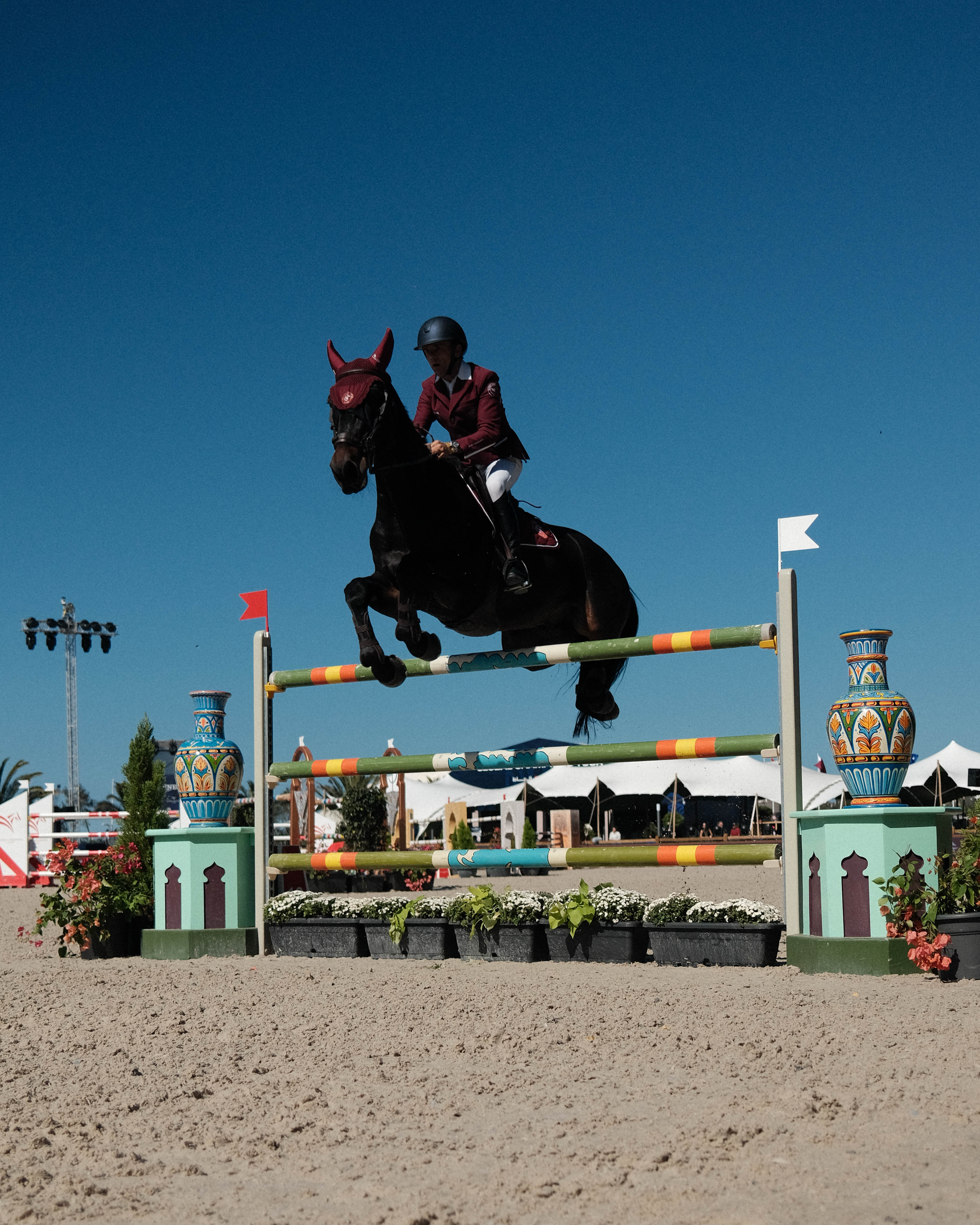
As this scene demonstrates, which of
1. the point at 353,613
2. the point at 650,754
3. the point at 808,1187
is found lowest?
the point at 808,1187

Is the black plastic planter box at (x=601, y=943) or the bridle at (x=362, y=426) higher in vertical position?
the bridle at (x=362, y=426)

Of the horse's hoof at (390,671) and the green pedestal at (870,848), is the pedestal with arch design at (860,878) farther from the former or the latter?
the horse's hoof at (390,671)

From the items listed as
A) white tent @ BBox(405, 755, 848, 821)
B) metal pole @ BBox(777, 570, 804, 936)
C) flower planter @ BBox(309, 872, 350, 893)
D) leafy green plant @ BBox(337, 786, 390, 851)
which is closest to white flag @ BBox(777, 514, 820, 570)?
metal pole @ BBox(777, 570, 804, 936)

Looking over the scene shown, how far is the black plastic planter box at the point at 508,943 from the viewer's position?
17.0 feet

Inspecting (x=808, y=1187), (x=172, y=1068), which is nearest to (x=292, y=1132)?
(x=172, y=1068)

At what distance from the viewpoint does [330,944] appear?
5789 mm

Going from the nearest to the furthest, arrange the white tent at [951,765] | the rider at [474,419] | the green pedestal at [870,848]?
the green pedestal at [870,848]
the rider at [474,419]
the white tent at [951,765]

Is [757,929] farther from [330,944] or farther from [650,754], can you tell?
[330,944]

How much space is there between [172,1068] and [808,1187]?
1822mm

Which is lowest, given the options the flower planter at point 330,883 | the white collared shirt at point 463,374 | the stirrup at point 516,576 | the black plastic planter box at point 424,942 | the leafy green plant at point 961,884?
the flower planter at point 330,883

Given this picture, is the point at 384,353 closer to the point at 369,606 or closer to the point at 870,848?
the point at 369,606

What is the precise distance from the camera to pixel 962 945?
4328mm

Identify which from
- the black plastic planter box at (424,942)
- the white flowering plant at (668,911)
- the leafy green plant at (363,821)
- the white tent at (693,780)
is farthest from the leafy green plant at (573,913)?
the white tent at (693,780)

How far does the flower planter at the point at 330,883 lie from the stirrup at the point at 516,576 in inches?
334
